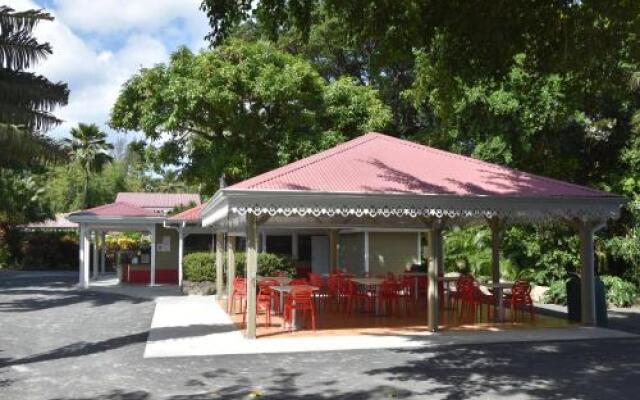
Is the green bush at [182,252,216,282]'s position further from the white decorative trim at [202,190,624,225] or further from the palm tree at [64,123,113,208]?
the palm tree at [64,123,113,208]

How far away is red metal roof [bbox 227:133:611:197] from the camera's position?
42.0 feet

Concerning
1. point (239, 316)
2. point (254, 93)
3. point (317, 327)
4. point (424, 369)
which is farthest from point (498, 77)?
point (254, 93)

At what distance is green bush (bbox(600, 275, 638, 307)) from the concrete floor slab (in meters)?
5.46

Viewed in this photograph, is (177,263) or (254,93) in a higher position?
(254,93)

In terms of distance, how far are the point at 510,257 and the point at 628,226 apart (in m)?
3.70

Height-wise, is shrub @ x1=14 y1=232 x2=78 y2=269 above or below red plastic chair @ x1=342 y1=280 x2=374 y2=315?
above

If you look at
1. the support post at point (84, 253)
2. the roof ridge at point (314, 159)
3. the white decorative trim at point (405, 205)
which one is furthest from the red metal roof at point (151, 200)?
the white decorative trim at point (405, 205)

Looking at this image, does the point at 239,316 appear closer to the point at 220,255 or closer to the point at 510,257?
the point at 220,255

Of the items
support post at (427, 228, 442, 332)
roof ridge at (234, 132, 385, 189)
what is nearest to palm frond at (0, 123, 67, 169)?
roof ridge at (234, 132, 385, 189)

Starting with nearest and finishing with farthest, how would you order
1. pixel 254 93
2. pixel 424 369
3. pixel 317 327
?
pixel 424 369 → pixel 317 327 → pixel 254 93

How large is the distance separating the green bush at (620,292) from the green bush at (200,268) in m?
12.5

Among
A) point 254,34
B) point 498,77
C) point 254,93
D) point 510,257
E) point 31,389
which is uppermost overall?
point 254,34

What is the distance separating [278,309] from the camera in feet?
55.7

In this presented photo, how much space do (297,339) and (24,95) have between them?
447 inches
